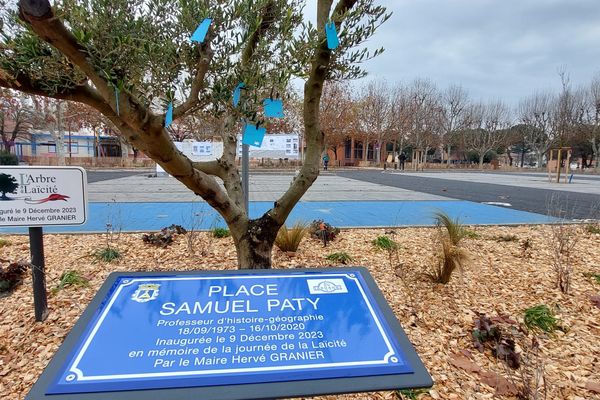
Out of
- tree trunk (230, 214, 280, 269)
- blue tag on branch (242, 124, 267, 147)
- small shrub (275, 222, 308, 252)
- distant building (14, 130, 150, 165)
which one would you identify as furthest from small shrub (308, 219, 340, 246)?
distant building (14, 130, 150, 165)

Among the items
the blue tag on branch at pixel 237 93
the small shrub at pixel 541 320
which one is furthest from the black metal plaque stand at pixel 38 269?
the small shrub at pixel 541 320

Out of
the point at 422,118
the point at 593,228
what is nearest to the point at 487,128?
the point at 422,118

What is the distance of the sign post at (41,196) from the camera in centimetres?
262

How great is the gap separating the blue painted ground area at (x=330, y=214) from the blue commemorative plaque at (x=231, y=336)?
12.8 feet

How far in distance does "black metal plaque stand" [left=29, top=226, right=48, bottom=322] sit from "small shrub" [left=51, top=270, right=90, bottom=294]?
1.69 feet

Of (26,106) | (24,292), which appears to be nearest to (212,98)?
(24,292)

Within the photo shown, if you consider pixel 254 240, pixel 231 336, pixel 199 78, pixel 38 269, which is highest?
pixel 199 78

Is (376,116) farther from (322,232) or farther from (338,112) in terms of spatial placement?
(322,232)

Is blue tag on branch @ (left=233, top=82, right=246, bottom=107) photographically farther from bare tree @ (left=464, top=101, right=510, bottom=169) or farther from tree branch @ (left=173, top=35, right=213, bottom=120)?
bare tree @ (left=464, top=101, right=510, bottom=169)

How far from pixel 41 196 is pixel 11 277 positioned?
1.52m

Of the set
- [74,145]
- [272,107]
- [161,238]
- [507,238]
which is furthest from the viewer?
[74,145]

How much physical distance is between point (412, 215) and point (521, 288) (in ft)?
15.1

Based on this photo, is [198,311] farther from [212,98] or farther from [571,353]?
[571,353]

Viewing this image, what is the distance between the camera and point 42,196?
8.80 ft
